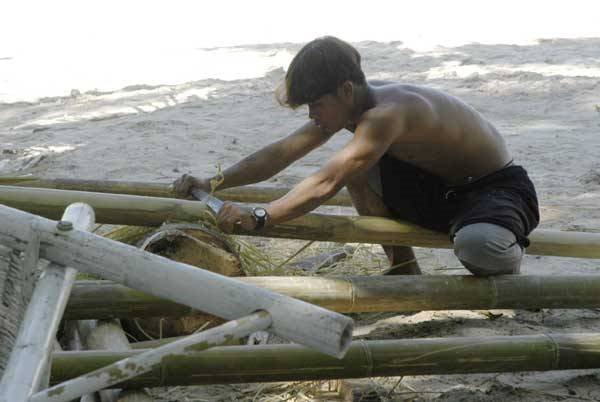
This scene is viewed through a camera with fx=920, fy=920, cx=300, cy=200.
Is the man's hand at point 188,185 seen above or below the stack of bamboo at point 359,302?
above

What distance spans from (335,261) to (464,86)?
4.44 meters

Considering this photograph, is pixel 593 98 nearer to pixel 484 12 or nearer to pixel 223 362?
pixel 484 12

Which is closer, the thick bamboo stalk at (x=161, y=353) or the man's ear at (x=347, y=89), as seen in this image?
the thick bamboo stalk at (x=161, y=353)

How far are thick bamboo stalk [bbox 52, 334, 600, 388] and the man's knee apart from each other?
0.38 metres

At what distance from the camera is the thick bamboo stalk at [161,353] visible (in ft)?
5.80

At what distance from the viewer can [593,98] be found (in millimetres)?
7781

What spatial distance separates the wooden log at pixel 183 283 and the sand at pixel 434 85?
131 centimetres

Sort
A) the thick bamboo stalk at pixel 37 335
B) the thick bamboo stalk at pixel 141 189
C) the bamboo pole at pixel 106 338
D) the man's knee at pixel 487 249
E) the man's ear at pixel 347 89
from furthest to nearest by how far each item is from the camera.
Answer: the thick bamboo stalk at pixel 141 189
the man's ear at pixel 347 89
the man's knee at pixel 487 249
the bamboo pole at pixel 106 338
the thick bamboo stalk at pixel 37 335

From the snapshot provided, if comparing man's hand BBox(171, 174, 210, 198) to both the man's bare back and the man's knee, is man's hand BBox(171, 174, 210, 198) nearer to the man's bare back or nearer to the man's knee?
the man's bare back

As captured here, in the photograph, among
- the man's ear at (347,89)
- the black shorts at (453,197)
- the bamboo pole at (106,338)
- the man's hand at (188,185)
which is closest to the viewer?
the bamboo pole at (106,338)

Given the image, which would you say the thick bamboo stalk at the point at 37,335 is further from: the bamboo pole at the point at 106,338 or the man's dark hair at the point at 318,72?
the man's dark hair at the point at 318,72

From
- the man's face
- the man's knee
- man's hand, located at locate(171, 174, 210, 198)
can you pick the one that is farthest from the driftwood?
the man's knee

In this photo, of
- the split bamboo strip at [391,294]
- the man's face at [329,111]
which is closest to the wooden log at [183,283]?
the split bamboo strip at [391,294]

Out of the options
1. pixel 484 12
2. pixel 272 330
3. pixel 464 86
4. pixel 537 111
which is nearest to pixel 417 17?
pixel 484 12
